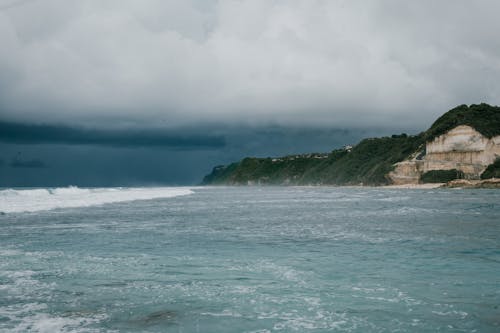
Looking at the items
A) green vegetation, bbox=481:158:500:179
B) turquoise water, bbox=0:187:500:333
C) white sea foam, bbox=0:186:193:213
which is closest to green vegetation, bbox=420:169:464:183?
green vegetation, bbox=481:158:500:179

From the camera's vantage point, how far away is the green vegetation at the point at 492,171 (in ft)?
387

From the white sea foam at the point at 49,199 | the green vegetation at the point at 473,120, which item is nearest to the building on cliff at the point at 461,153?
the green vegetation at the point at 473,120

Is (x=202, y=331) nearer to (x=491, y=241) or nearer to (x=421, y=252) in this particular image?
(x=421, y=252)

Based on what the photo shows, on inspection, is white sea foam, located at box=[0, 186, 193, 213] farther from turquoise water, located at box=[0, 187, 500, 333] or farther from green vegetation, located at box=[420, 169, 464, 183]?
green vegetation, located at box=[420, 169, 464, 183]

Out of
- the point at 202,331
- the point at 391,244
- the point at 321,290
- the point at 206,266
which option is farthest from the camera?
the point at 391,244

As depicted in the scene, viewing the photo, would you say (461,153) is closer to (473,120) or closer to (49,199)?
(473,120)

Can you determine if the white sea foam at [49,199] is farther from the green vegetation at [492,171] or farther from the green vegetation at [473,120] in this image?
the green vegetation at [473,120]

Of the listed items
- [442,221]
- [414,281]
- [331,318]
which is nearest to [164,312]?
[331,318]

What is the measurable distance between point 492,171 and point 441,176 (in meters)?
14.2

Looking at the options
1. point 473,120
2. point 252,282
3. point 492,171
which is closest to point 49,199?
point 252,282

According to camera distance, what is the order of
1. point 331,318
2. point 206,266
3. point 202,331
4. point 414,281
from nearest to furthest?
1. point 202,331
2. point 331,318
3. point 414,281
4. point 206,266

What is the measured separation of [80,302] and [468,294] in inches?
384

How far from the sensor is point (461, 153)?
426 ft

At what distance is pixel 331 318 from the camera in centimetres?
1017
